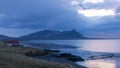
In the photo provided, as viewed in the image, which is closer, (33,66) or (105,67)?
(33,66)

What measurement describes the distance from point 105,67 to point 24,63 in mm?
29126

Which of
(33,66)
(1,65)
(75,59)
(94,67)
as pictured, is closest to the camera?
(1,65)

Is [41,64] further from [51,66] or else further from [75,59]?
[75,59]

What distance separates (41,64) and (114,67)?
92.4 feet

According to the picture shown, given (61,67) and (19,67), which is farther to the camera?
(61,67)

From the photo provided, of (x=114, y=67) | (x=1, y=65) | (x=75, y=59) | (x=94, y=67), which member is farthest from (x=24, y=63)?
(x=75, y=59)

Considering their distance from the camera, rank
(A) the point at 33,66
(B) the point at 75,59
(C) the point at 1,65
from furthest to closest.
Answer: (B) the point at 75,59
(A) the point at 33,66
(C) the point at 1,65

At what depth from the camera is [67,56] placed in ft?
295

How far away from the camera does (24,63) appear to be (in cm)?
4281

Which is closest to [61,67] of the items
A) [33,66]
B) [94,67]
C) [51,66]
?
A: [51,66]

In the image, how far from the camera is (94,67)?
65.1 meters

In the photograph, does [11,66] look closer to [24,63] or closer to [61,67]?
[24,63]

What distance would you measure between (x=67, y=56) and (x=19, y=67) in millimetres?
49565

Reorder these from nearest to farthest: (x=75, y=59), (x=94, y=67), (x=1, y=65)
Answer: (x=1, y=65) → (x=94, y=67) → (x=75, y=59)
